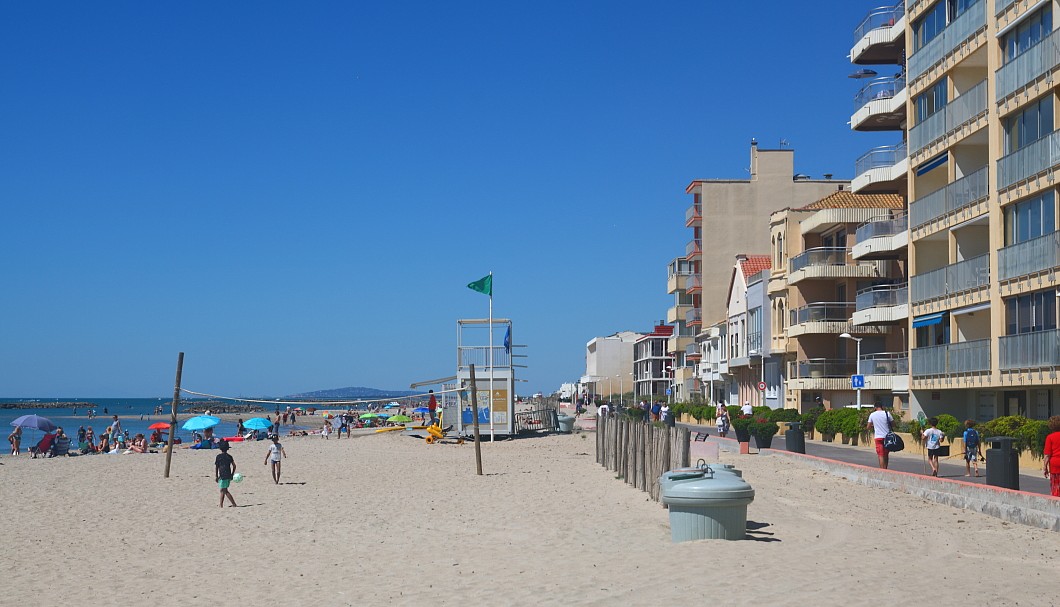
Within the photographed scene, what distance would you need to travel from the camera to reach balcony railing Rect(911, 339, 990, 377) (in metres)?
29.3

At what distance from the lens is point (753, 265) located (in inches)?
2272

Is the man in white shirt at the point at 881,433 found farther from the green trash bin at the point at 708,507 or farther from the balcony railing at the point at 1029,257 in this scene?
the green trash bin at the point at 708,507

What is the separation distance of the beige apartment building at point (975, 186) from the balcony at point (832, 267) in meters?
5.35

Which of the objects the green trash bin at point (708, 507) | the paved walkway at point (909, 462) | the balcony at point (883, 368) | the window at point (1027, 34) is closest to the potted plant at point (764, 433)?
the paved walkway at point (909, 462)

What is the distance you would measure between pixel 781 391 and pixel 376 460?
72.4ft

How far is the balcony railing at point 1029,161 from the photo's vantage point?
84.1ft

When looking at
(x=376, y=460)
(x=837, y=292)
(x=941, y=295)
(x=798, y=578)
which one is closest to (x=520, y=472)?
(x=376, y=460)

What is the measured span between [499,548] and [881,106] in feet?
91.8

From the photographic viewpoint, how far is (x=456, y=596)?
36.4ft

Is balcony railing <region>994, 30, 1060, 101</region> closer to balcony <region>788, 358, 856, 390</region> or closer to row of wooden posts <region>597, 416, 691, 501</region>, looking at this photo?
row of wooden posts <region>597, 416, 691, 501</region>

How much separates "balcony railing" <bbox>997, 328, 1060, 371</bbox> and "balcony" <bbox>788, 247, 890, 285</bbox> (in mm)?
15327

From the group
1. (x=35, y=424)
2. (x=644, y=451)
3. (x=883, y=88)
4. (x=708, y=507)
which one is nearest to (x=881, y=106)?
(x=883, y=88)

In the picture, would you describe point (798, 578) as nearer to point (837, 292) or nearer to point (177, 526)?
point (177, 526)

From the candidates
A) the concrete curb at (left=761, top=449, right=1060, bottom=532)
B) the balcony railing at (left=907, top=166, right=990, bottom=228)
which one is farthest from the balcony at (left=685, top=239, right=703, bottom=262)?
the concrete curb at (left=761, top=449, right=1060, bottom=532)
